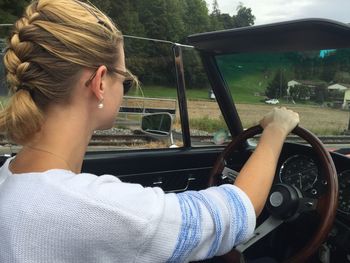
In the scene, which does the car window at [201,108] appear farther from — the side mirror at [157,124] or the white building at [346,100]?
the white building at [346,100]

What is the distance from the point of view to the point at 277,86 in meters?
2.94

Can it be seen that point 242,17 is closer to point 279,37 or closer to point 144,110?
point 144,110

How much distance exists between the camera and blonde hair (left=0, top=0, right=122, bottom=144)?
3.95 ft

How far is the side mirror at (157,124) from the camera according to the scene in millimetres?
3257

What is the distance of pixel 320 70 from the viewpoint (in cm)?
265

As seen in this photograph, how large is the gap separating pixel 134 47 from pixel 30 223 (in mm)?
2089

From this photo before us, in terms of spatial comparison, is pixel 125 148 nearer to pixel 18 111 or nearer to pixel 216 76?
pixel 216 76

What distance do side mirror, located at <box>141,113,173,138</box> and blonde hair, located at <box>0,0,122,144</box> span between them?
1.94 metres

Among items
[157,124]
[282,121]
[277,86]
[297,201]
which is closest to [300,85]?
[277,86]

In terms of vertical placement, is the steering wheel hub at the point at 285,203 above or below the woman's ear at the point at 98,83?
below

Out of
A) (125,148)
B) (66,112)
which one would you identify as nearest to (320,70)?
(125,148)

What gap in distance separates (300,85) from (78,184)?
202cm

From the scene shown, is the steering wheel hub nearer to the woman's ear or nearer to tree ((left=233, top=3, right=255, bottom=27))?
the woman's ear

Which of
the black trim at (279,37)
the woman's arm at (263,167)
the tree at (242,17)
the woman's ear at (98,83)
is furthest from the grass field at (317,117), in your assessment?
the woman's ear at (98,83)
